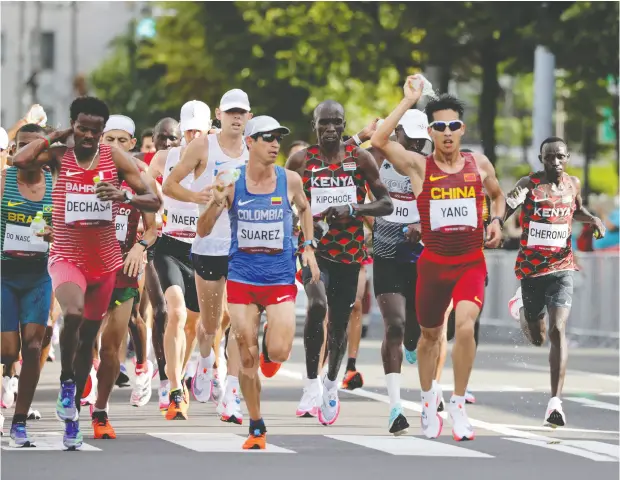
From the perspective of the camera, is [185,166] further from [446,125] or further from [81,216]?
[446,125]

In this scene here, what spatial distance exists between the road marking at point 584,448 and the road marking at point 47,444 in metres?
2.80

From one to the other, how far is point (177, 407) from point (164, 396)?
548 millimetres

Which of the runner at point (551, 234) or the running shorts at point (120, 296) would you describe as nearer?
the running shorts at point (120, 296)

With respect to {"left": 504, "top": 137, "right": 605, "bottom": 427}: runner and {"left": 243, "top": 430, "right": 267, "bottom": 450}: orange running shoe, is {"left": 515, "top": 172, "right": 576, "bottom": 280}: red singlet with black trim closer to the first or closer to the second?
{"left": 504, "top": 137, "right": 605, "bottom": 427}: runner

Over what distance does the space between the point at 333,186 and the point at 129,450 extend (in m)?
2.64

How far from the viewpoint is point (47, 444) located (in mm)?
12938

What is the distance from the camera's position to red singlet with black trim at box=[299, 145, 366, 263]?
565 inches

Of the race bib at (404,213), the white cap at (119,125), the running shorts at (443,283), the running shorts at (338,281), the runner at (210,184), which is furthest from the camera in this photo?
the white cap at (119,125)

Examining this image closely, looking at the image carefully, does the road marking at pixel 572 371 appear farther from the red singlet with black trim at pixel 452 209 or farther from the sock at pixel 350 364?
the red singlet with black trim at pixel 452 209

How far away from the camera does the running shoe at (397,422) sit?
535 inches

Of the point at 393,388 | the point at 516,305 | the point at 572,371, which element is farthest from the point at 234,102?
the point at 572,371

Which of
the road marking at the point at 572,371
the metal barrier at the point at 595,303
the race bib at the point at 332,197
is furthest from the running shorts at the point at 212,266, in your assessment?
the metal barrier at the point at 595,303

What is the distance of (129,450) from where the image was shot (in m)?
12.7

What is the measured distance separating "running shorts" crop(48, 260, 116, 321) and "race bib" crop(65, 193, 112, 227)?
10.1 inches
